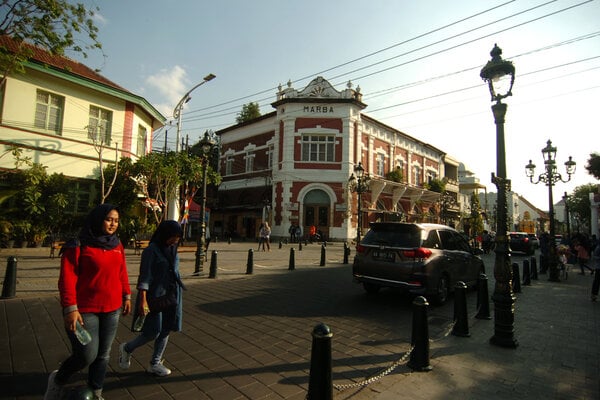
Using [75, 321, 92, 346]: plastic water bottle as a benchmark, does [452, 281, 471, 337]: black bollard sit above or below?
below

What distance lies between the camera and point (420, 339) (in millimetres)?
3805

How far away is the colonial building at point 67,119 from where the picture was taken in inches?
552

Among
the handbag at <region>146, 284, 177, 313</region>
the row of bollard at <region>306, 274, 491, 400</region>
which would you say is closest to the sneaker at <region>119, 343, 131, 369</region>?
the handbag at <region>146, 284, 177, 313</region>

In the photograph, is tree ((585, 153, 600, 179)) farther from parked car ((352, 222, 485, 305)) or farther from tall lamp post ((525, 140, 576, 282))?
parked car ((352, 222, 485, 305))

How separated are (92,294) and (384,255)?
18.4 feet

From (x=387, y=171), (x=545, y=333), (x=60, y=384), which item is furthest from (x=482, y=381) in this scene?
(x=387, y=171)

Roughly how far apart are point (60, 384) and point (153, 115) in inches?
779

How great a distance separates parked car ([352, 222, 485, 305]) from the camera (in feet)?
21.6

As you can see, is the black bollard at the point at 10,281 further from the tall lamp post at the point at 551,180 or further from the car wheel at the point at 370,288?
the tall lamp post at the point at 551,180

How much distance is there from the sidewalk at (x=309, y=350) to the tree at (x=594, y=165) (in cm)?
1949

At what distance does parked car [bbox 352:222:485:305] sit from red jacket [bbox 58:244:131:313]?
5.37 metres

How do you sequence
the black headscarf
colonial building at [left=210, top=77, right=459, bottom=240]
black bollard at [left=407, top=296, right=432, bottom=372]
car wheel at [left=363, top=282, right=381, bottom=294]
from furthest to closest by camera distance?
colonial building at [left=210, top=77, right=459, bottom=240] < car wheel at [left=363, top=282, right=381, bottom=294] < black bollard at [left=407, top=296, right=432, bottom=372] < the black headscarf

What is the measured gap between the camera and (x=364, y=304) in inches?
275

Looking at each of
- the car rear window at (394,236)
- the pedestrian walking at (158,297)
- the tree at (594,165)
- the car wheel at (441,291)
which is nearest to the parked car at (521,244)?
the tree at (594,165)
